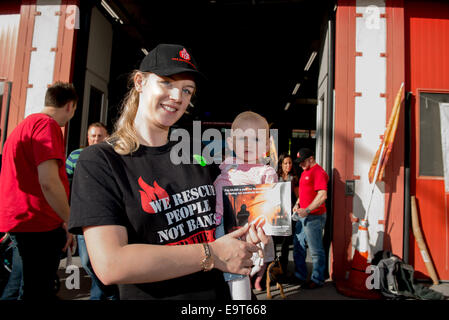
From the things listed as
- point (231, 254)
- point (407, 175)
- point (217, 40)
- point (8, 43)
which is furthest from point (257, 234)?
point (217, 40)

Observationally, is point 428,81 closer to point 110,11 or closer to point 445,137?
point 445,137

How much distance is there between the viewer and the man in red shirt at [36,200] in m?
1.94

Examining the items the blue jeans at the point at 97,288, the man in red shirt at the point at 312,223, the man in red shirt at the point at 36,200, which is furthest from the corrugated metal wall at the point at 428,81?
the man in red shirt at the point at 36,200

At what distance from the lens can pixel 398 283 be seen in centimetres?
366

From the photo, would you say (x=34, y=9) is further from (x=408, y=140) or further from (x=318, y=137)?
(x=408, y=140)

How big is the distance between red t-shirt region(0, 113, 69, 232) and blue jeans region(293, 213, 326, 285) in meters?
3.31

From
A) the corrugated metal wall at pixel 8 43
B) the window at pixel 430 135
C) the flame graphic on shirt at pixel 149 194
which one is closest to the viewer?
the flame graphic on shirt at pixel 149 194

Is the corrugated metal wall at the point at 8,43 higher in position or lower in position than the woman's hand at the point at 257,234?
higher

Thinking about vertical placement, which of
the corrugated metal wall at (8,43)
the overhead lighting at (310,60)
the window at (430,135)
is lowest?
the window at (430,135)

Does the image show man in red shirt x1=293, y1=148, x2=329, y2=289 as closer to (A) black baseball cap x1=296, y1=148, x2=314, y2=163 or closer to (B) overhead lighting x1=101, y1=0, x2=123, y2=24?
(A) black baseball cap x1=296, y1=148, x2=314, y2=163

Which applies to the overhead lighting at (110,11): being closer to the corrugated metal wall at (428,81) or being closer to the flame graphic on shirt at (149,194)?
the corrugated metal wall at (428,81)

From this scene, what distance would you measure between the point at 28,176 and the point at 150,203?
5.49ft

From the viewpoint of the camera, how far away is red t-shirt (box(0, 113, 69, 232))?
198cm

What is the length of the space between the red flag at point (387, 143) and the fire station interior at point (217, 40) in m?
1.98
